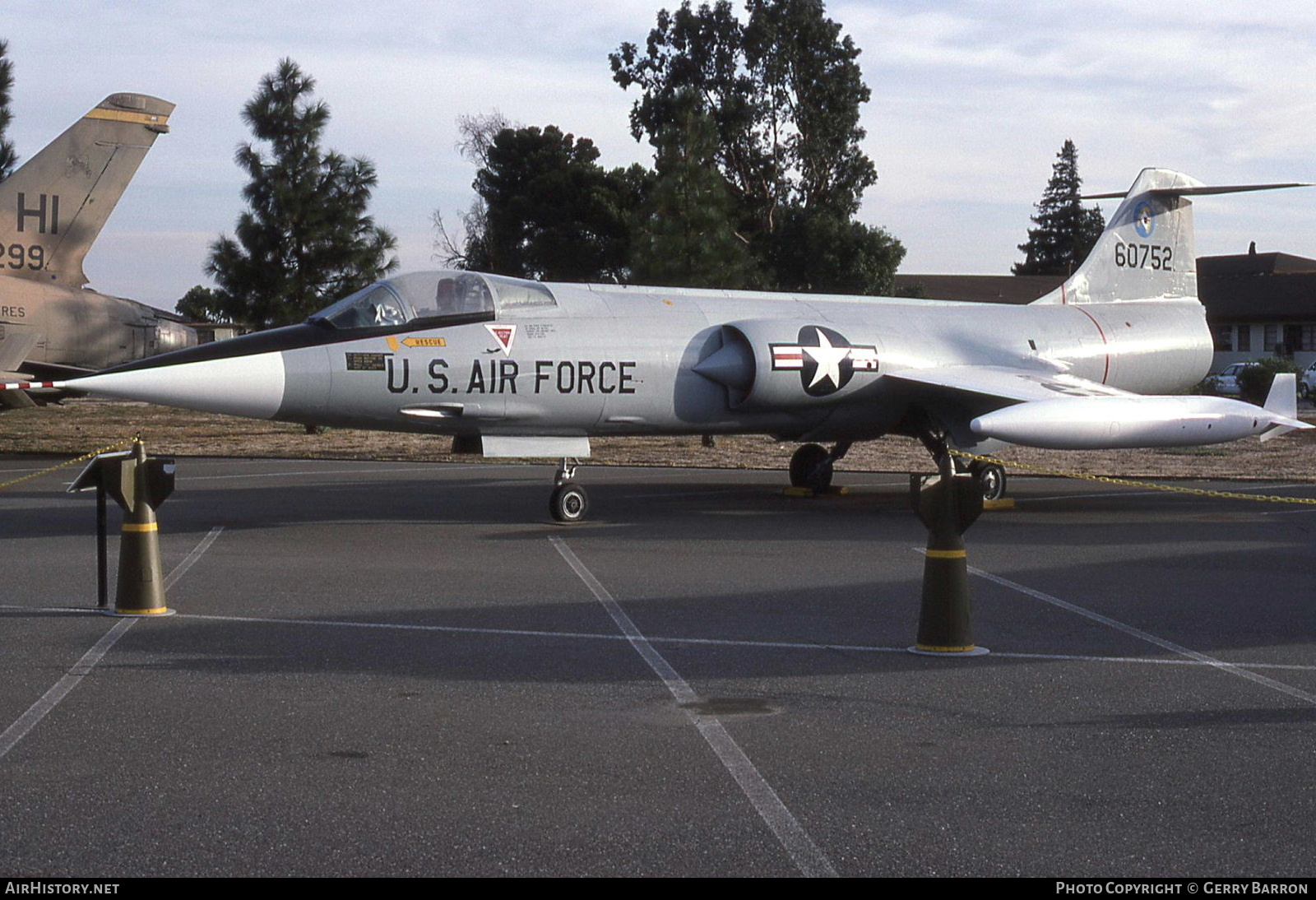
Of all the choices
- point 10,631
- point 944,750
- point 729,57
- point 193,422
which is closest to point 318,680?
point 10,631

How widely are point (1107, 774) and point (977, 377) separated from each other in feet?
35.1

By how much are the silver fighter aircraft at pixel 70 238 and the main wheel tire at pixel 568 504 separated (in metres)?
A: 11.9

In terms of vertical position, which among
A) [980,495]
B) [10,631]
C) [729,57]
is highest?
[729,57]

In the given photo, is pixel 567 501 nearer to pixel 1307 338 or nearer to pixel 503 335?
pixel 503 335

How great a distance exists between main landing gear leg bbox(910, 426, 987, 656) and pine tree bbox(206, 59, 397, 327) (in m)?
21.2

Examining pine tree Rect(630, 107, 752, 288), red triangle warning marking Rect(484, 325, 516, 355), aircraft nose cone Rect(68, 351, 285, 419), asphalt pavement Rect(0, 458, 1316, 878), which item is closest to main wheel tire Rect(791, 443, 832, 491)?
asphalt pavement Rect(0, 458, 1316, 878)

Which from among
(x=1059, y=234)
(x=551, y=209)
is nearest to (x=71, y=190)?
(x=551, y=209)

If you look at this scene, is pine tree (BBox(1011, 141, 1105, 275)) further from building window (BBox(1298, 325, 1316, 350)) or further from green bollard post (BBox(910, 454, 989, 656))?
green bollard post (BBox(910, 454, 989, 656))

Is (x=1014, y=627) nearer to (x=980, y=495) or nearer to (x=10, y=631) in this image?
(x=980, y=495)

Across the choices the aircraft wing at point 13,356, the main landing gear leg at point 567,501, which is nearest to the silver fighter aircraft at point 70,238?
the aircraft wing at point 13,356

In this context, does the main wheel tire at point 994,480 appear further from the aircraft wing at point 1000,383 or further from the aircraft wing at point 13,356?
the aircraft wing at point 13,356

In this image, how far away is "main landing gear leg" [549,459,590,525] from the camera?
13.6 m

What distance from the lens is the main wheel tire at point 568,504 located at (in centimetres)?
1360

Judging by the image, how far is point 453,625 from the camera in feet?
26.9
